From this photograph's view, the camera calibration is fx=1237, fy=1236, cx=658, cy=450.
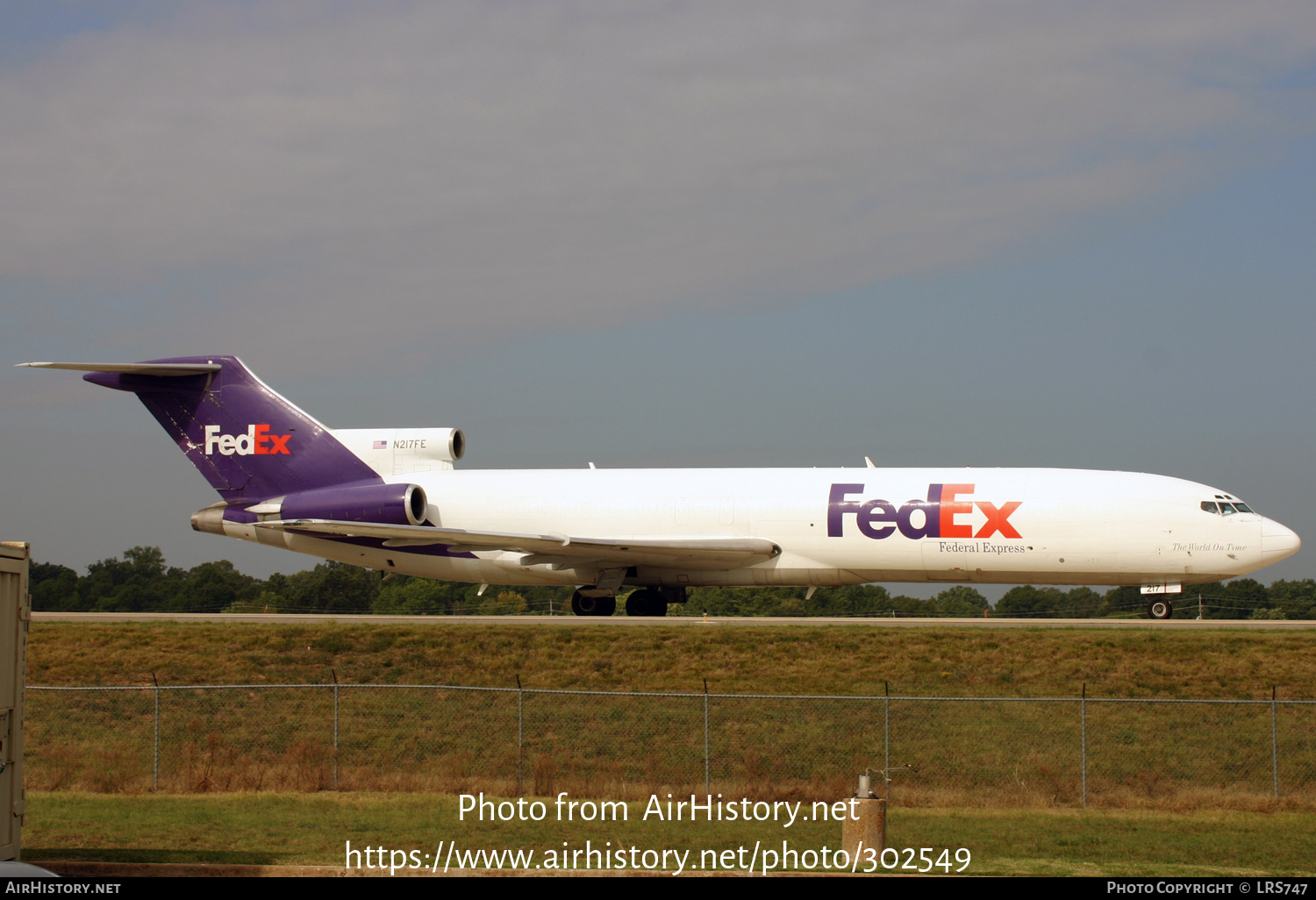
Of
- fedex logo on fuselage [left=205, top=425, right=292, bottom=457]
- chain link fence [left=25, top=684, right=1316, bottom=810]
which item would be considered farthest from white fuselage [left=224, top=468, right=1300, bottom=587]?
chain link fence [left=25, top=684, right=1316, bottom=810]

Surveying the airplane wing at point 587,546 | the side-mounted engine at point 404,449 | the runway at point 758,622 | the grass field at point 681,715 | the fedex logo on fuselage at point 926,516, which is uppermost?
the side-mounted engine at point 404,449

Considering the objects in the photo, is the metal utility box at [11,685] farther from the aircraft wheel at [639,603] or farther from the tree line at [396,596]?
the tree line at [396,596]

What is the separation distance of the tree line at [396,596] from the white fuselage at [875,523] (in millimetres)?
14362

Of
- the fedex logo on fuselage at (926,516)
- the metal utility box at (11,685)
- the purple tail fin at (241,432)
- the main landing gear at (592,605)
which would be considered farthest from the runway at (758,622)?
the metal utility box at (11,685)

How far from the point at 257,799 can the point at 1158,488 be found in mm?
22031

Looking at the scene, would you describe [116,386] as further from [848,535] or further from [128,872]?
[128,872]

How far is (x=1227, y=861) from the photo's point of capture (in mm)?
12672

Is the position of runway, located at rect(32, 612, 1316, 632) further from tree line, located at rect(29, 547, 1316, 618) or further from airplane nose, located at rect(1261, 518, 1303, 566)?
tree line, located at rect(29, 547, 1316, 618)

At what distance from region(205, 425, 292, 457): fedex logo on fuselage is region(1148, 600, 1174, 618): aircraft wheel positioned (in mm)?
23518

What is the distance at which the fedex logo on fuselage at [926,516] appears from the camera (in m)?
29.7

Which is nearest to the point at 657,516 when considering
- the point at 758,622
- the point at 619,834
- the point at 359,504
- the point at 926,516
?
the point at 758,622

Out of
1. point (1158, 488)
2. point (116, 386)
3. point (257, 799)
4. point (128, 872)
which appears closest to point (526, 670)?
point (257, 799)

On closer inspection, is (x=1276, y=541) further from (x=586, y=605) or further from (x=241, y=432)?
(x=241, y=432)

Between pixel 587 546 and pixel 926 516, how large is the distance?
844 centimetres
